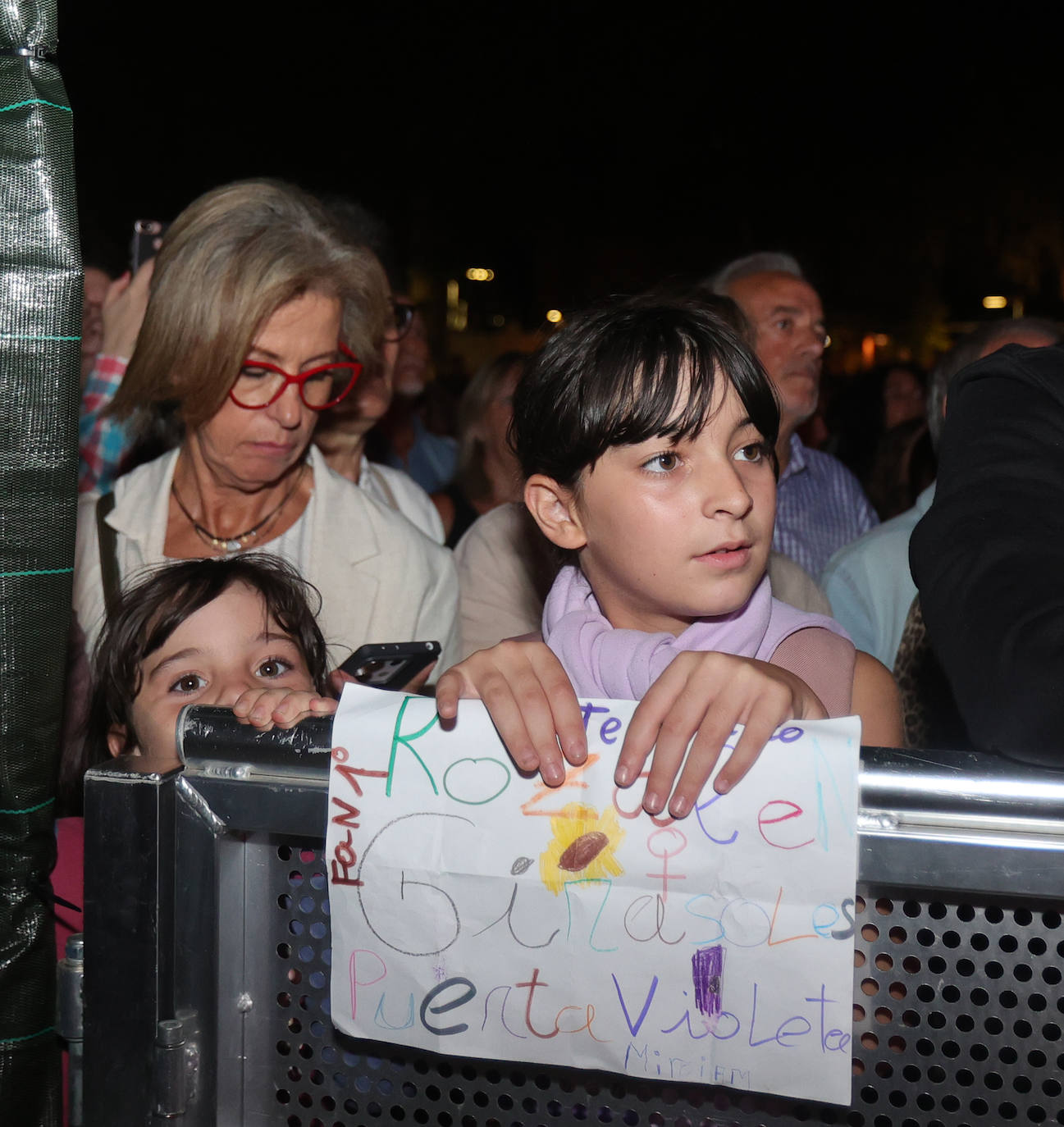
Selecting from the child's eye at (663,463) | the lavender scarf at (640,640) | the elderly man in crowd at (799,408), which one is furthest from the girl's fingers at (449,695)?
the elderly man in crowd at (799,408)

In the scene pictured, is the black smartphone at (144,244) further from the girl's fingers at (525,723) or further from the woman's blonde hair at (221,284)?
the girl's fingers at (525,723)

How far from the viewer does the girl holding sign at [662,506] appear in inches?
48.4

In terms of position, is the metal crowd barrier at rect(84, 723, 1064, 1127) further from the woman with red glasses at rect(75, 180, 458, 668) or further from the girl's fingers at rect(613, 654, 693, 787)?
the woman with red glasses at rect(75, 180, 458, 668)

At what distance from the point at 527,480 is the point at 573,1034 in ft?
2.43

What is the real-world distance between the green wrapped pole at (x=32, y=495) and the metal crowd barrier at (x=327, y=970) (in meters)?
0.26

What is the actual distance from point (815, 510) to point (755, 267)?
0.75 meters

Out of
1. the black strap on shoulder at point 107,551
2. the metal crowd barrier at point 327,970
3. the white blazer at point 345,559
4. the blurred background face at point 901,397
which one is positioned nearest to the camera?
the metal crowd barrier at point 327,970

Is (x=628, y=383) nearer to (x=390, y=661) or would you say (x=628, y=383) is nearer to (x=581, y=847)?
(x=390, y=661)

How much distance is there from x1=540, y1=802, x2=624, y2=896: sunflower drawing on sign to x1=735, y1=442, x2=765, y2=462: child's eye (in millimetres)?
561

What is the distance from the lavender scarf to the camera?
48.9 inches

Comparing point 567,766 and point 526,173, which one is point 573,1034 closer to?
point 567,766

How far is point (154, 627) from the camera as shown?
1.73 meters

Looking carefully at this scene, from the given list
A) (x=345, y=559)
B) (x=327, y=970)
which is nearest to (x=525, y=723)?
(x=327, y=970)

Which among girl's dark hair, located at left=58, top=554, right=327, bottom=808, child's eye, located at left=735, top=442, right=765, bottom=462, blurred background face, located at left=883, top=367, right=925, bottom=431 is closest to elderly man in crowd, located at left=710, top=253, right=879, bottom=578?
girl's dark hair, located at left=58, top=554, right=327, bottom=808
